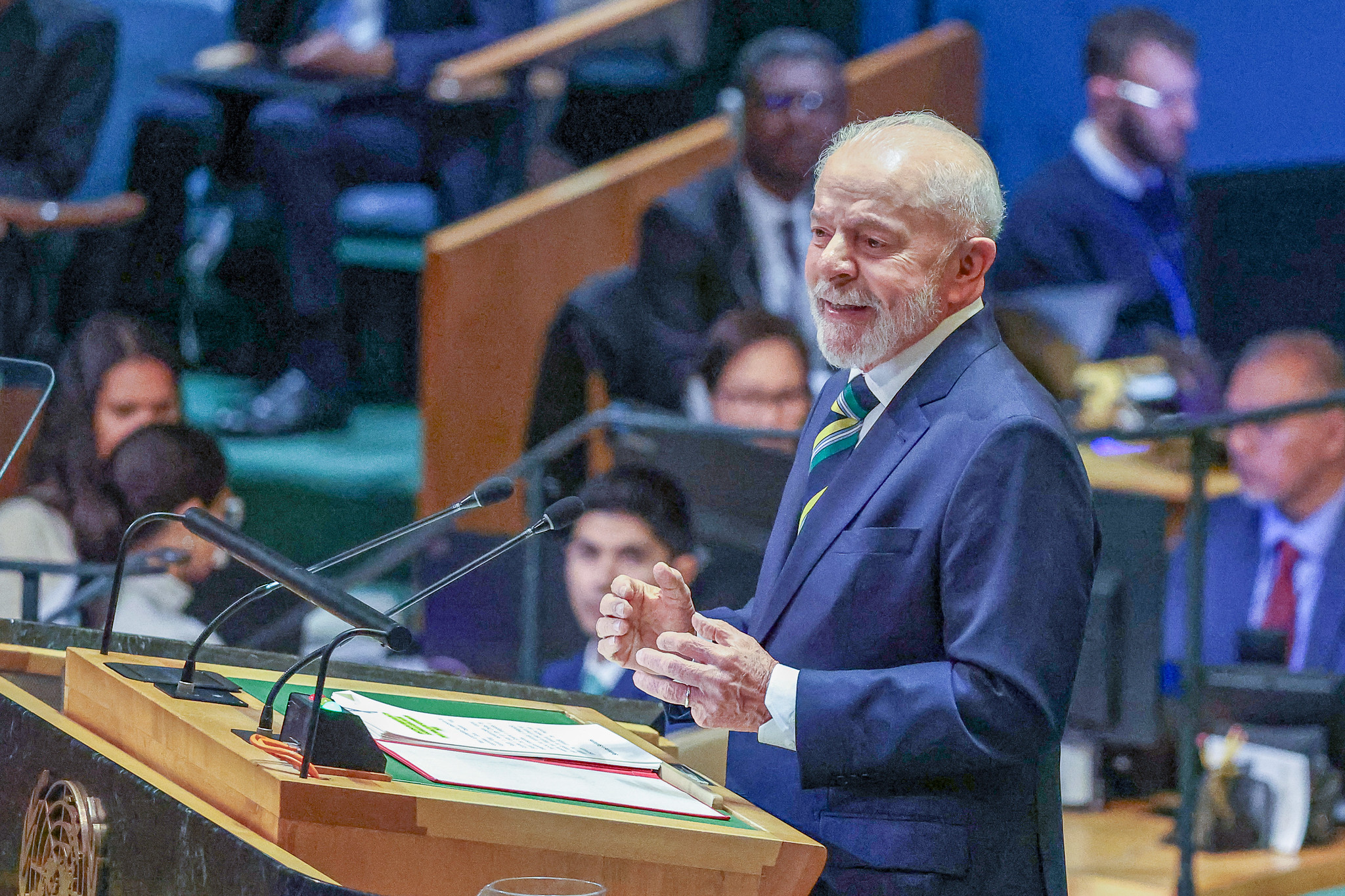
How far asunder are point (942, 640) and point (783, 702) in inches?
6.0

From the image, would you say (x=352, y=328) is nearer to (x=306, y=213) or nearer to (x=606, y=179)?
(x=306, y=213)

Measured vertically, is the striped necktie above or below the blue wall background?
below

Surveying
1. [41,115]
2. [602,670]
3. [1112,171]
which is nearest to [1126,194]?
[1112,171]

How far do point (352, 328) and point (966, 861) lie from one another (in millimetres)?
4157

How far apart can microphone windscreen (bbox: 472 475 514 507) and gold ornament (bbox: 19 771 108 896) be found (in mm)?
507

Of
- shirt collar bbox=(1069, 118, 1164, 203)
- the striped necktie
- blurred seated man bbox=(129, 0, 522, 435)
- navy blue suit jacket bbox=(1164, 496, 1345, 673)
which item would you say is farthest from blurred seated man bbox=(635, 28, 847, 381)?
the striped necktie

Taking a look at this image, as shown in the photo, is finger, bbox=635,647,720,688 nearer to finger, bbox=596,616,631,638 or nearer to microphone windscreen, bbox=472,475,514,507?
finger, bbox=596,616,631,638

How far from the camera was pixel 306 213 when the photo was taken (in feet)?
16.1

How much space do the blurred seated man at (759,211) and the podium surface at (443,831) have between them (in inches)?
144

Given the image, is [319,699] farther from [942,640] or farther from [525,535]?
[942,640]

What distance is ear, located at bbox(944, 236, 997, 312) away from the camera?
57.4 inches

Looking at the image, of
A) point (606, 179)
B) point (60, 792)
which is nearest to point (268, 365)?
point (606, 179)

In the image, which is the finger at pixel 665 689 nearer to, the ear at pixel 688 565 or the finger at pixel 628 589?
the finger at pixel 628 589

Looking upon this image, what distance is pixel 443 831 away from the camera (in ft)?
3.71
